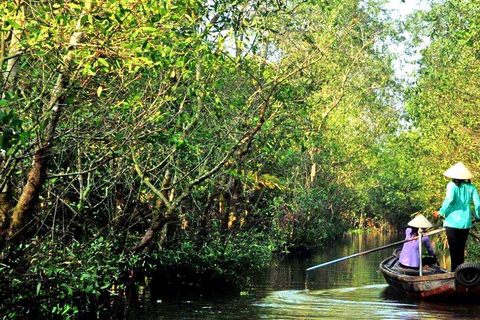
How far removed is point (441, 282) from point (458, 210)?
135 cm

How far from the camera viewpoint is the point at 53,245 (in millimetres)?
10477

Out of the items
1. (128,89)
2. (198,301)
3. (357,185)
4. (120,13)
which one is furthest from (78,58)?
(357,185)

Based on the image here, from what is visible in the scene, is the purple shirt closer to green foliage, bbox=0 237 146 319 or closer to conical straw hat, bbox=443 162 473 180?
conical straw hat, bbox=443 162 473 180

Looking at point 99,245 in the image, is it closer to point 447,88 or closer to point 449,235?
point 449,235

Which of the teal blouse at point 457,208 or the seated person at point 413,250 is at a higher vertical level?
the teal blouse at point 457,208

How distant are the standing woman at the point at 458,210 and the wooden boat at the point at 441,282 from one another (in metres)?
0.54

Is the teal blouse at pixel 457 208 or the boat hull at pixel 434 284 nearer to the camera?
the boat hull at pixel 434 284

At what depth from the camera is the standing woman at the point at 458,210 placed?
1551 centimetres

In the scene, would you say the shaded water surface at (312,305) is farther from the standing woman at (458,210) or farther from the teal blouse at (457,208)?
the teal blouse at (457,208)

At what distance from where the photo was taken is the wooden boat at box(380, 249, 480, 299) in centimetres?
1475

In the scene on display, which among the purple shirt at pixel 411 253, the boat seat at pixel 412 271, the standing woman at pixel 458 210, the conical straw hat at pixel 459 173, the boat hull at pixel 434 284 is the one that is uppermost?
the conical straw hat at pixel 459 173

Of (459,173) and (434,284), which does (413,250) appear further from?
(459,173)

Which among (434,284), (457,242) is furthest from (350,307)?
(457,242)

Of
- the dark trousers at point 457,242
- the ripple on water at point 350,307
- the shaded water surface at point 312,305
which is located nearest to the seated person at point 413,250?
the shaded water surface at point 312,305
